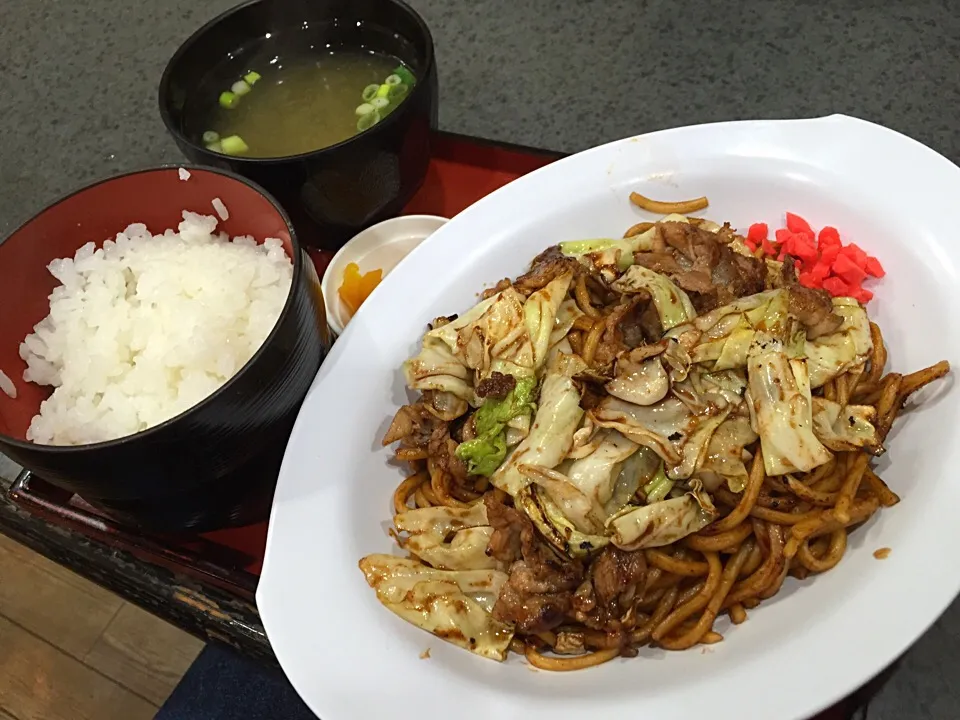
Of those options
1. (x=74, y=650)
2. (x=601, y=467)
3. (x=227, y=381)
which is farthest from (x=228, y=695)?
(x=601, y=467)

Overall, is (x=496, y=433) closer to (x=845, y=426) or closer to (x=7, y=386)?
(x=845, y=426)

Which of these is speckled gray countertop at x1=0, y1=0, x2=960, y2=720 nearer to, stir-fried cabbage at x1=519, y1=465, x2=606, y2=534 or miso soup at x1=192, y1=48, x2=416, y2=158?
miso soup at x1=192, y1=48, x2=416, y2=158

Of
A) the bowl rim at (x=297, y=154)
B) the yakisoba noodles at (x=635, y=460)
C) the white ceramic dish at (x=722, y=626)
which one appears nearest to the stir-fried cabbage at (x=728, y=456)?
the yakisoba noodles at (x=635, y=460)

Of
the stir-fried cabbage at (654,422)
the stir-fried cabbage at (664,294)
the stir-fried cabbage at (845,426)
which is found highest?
the stir-fried cabbage at (664,294)

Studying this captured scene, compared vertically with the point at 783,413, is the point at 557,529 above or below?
below

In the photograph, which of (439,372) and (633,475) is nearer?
(633,475)

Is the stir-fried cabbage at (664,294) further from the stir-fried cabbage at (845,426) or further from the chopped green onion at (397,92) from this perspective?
the chopped green onion at (397,92)

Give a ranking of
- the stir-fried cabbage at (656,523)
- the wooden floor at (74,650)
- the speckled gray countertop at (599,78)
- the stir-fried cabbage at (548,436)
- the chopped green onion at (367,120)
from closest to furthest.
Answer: the stir-fried cabbage at (656,523) → the stir-fried cabbage at (548,436) → the chopped green onion at (367,120) → the wooden floor at (74,650) → the speckled gray countertop at (599,78)
